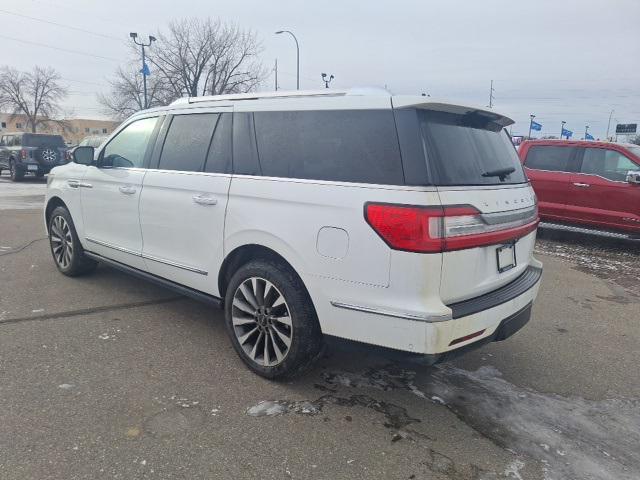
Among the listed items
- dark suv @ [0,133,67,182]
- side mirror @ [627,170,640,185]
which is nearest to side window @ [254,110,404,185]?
side mirror @ [627,170,640,185]

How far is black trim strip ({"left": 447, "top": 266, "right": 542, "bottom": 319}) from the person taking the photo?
Answer: 2.67 m

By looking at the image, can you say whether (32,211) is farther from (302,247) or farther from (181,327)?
(302,247)

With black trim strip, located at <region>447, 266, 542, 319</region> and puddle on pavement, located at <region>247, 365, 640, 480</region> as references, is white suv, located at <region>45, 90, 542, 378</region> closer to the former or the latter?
black trim strip, located at <region>447, 266, 542, 319</region>

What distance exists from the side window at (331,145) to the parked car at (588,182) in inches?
278

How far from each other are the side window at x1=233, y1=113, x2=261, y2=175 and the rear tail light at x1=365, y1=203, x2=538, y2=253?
1.06 m

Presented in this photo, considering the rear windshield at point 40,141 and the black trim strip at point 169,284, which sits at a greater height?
the rear windshield at point 40,141

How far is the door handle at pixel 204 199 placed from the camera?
11.4 ft

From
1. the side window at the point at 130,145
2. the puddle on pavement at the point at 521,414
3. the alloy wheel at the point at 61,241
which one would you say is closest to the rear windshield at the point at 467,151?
the puddle on pavement at the point at 521,414

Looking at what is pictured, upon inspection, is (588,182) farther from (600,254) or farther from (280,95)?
(280,95)

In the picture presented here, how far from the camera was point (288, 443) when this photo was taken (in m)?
2.63

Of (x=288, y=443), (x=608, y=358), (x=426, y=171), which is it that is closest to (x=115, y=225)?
(x=288, y=443)

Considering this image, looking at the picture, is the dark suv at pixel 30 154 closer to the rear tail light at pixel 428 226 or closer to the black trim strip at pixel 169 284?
the black trim strip at pixel 169 284

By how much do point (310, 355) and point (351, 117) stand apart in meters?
1.49

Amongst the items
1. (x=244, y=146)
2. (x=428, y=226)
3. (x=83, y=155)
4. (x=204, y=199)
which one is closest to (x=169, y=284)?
(x=204, y=199)
